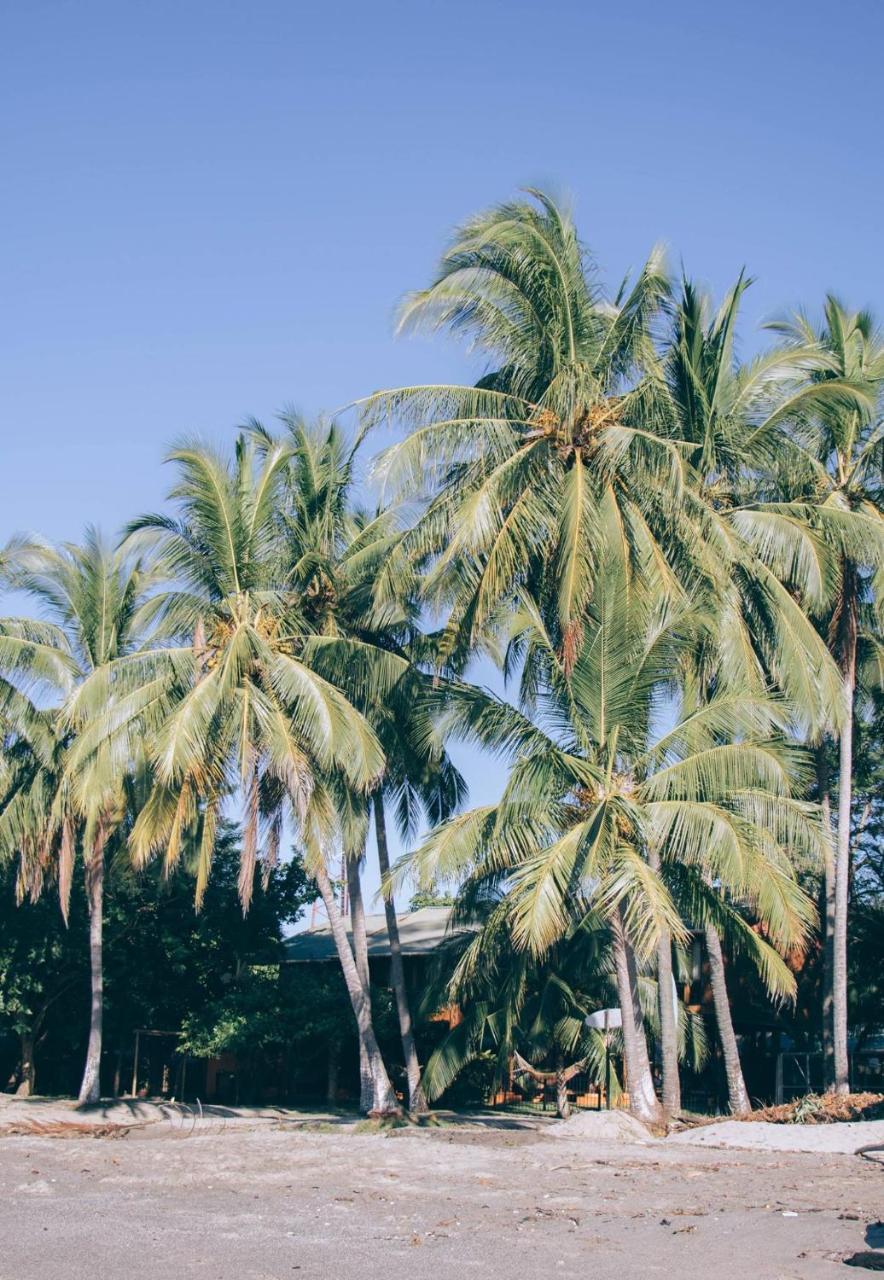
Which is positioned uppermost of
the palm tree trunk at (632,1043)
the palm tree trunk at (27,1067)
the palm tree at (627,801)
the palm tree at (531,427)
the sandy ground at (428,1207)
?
the palm tree at (531,427)

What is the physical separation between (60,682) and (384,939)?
441 inches

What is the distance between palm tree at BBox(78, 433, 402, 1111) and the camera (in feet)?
61.7

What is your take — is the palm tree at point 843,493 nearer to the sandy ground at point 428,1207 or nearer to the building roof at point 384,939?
the sandy ground at point 428,1207

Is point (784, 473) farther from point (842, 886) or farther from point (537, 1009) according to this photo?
point (537, 1009)

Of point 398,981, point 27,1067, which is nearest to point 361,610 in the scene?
point 398,981

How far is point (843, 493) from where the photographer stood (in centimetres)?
2084

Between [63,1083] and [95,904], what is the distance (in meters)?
8.65

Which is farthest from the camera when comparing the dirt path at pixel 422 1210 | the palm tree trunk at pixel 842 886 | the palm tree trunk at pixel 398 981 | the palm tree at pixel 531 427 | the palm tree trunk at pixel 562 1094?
the palm tree trunk at pixel 398 981

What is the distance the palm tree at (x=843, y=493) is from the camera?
1967 centimetres

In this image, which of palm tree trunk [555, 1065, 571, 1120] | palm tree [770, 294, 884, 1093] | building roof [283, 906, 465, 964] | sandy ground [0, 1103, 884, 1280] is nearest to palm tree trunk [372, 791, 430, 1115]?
palm tree trunk [555, 1065, 571, 1120]

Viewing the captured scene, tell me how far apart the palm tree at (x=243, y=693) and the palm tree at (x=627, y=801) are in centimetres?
290

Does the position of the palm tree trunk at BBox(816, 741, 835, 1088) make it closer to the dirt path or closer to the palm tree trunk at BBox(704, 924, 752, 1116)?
the palm tree trunk at BBox(704, 924, 752, 1116)

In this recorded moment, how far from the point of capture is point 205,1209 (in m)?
11.9

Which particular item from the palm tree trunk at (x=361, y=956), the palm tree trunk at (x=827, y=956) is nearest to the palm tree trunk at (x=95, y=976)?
the palm tree trunk at (x=361, y=956)
